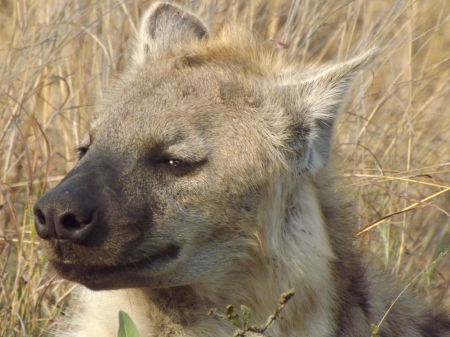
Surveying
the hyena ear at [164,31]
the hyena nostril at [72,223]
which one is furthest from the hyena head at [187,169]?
the hyena ear at [164,31]

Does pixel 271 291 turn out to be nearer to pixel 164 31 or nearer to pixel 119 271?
pixel 119 271

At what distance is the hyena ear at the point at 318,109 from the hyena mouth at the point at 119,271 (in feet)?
1.99

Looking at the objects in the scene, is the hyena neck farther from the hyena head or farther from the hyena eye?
the hyena eye

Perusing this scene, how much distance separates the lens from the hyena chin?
8.61 ft

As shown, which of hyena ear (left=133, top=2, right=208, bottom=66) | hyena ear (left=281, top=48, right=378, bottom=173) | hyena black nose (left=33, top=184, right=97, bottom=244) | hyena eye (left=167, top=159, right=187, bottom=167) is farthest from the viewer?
hyena ear (left=133, top=2, right=208, bottom=66)

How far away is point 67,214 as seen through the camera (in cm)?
244

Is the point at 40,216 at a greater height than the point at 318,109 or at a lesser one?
lesser

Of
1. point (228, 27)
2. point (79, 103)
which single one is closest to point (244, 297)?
point (228, 27)

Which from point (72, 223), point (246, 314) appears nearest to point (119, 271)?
point (72, 223)

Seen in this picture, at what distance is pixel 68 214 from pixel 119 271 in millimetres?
291

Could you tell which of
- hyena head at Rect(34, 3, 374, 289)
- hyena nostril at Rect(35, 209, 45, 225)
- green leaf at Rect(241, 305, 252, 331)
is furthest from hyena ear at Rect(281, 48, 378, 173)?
hyena nostril at Rect(35, 209, 45, 225)

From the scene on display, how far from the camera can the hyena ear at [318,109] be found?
288 centimetres

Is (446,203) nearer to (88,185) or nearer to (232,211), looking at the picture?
(232,211)

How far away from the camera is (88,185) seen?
2.53m
